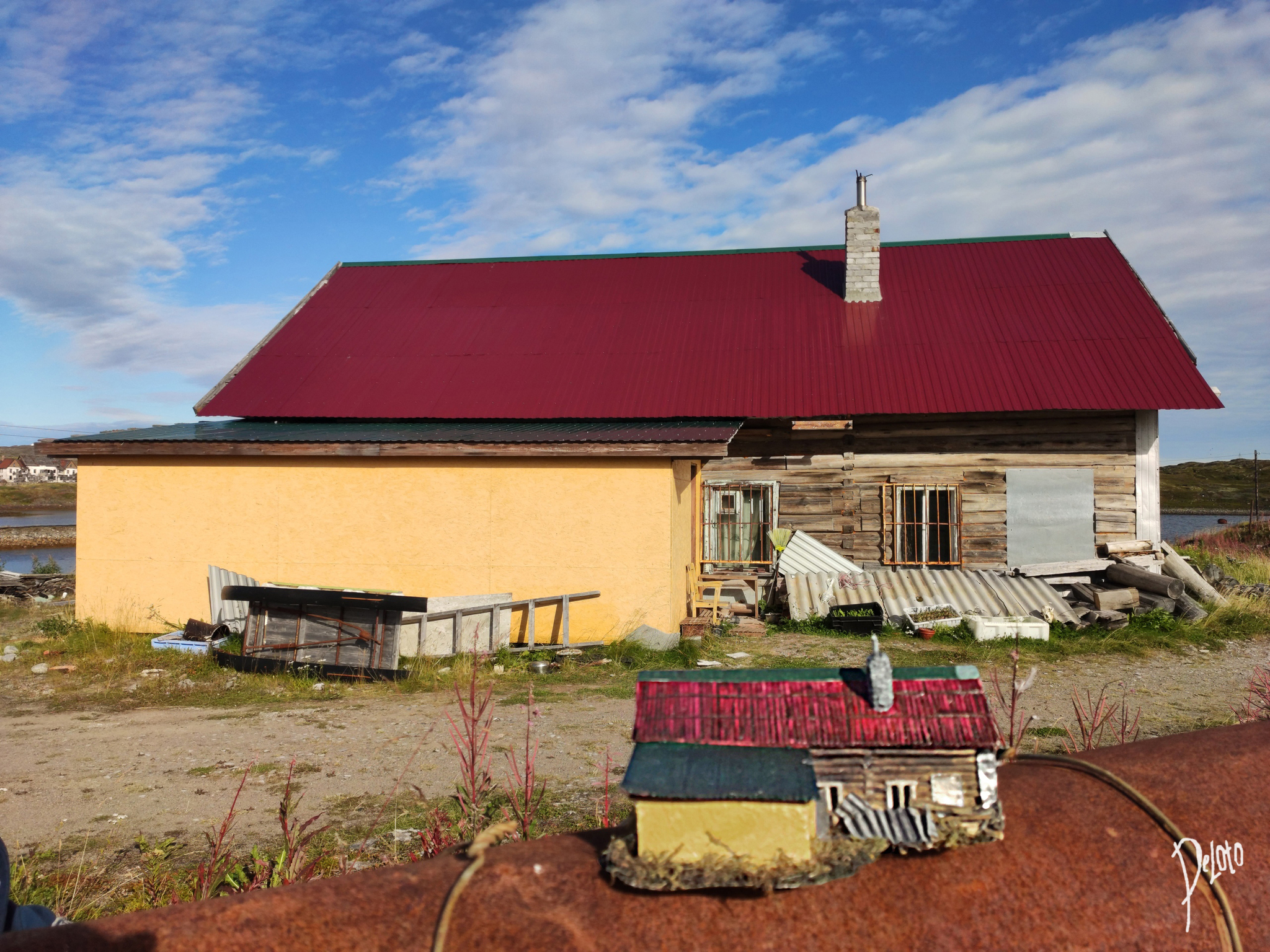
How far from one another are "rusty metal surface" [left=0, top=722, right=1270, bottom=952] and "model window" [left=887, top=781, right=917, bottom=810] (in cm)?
8

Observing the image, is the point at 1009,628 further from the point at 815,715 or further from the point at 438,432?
the point at 815,715

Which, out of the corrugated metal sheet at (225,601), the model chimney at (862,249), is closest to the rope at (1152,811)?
the corrugated metal sheet at (225,601)

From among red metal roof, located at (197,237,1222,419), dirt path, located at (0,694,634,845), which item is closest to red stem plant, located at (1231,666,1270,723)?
dirt path, located at (0,694,634,845)

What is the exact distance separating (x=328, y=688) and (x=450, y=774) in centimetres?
349

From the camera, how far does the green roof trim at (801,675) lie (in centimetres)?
139

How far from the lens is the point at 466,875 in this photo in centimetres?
126

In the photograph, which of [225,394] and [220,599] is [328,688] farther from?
[225,394]

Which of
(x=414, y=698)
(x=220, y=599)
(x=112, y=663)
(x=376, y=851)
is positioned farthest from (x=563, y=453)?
(x=376, y=851)

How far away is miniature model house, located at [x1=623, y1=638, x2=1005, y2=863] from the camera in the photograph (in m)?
1.24

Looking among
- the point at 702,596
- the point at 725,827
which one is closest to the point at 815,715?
the point at 725,827

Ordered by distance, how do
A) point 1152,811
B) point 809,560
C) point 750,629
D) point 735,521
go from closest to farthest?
point 1152,811
point 750,629
point 809,560
point 735,521

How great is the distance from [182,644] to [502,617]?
13.3ft

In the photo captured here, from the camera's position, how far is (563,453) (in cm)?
1084

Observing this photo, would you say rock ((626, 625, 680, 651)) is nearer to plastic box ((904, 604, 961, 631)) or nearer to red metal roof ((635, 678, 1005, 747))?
plastic box ((904, 604, 961, 631))
